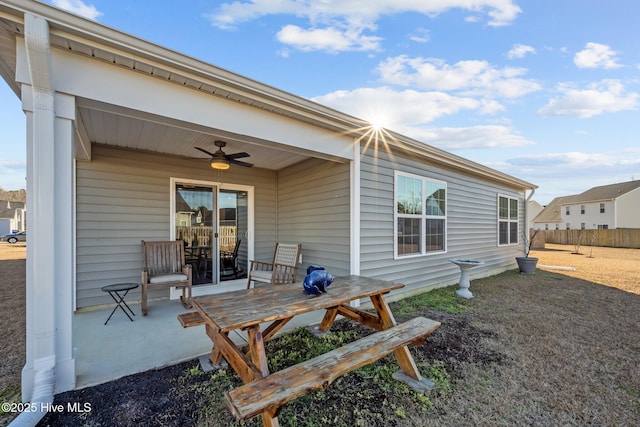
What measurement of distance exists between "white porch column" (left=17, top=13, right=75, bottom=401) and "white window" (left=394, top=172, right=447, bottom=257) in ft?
13.3

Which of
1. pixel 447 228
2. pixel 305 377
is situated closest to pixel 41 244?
pixel 305 377

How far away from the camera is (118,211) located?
397cm

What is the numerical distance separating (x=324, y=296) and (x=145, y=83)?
2295 millimetres

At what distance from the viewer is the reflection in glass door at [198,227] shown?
4.52 metres

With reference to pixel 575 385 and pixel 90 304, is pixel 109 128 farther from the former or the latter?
pixel 575 385

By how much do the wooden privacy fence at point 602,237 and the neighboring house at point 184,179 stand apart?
520 inches

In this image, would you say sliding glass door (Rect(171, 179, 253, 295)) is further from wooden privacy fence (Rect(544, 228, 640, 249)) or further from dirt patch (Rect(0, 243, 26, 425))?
wooden privacy fence (Rect(544, 228, 640, 249))

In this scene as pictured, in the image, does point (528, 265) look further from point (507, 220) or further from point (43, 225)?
point (43, 225)

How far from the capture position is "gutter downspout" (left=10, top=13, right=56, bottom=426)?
70.2 inches

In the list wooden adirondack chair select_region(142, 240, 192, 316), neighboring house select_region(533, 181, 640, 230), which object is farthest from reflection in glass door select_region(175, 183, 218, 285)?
neighboring house select_region(533, 181, 640, 230)

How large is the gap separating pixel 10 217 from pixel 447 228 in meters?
36.7

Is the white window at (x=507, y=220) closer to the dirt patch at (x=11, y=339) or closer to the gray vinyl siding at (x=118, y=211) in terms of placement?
the gray vinyl siding at (x=118, y=211)

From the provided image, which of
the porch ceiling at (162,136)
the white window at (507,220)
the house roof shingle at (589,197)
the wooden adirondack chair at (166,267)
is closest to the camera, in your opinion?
the porch ceiling at (162,136)

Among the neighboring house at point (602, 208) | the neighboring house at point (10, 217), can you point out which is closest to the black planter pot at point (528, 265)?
the neighboring house at point (602, 208)
